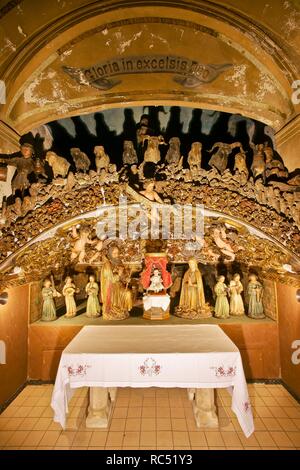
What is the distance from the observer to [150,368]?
4574 millimetres

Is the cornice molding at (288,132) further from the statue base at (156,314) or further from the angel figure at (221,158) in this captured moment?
the statue base at (156,314)

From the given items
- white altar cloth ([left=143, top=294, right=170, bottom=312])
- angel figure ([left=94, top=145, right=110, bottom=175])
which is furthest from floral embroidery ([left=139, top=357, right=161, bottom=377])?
angel figure ([left=94, top=145, right=110, bottom=175])

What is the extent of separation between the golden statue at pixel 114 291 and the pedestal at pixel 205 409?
2791 mm

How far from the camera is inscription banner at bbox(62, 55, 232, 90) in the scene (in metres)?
5.16

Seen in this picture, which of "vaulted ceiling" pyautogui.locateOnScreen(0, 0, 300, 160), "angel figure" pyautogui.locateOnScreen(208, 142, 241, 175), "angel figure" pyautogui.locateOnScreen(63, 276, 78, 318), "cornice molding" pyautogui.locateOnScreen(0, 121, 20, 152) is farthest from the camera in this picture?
"angel figure" pyautogui.locateOnScreen(63, 276, 78, 318)

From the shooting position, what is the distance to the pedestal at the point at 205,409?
488 centimetres

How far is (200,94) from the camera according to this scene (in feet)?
19.1

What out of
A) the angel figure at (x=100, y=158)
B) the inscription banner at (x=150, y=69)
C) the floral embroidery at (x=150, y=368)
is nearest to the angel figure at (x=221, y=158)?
the inscription banner at (x=150, y=69)

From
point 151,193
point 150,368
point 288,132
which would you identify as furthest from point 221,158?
point 150,368

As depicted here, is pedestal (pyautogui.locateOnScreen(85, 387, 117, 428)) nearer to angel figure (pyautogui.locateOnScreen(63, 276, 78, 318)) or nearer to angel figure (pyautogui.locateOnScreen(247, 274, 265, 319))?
angel figure (pyautogui.locateOnScreen(63, 276, 78, 318))

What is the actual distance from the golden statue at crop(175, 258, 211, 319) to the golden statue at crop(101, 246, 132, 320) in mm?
1446
